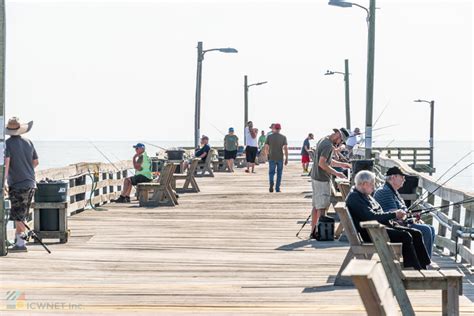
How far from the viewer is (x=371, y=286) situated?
527 cm

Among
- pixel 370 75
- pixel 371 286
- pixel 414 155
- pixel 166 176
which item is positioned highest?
pixel 370 75

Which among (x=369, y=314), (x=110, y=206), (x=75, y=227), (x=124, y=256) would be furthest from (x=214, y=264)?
(x=110, y=206)

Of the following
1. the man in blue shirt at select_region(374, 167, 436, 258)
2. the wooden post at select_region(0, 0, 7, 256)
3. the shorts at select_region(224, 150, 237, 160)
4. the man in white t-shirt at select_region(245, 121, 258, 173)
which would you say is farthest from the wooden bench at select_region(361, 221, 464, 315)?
the shorts at select_region(224, 150, 237, 160)

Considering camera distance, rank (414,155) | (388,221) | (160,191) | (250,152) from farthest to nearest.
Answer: (414,155) → (250,152) → (160,191) → (388,221)

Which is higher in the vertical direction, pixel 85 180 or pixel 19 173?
pixel 19 173

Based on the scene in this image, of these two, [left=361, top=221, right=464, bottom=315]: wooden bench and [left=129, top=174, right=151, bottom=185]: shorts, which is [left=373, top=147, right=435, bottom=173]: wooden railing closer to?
[left=129, top=174, right=151, bottom=185]: shorts

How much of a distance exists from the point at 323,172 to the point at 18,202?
13.5ft

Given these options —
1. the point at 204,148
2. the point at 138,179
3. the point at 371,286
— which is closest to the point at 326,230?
the point at 138,179

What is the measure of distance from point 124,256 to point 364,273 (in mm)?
8954

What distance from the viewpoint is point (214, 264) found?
42.9 feet

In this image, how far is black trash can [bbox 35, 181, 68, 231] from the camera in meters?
15.5

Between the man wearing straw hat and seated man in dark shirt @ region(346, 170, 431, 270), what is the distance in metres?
4.99

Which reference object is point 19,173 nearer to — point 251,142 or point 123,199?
point 123,199

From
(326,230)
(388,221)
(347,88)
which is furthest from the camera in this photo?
(347,88)
